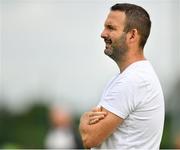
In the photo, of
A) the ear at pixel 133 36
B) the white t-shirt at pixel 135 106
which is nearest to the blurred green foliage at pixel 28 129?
the white t-shirt at pixel 135 106

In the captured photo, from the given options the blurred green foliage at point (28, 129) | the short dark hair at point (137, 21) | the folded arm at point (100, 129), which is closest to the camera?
the folded arm at point (100, 129)

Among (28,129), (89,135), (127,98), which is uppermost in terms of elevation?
(127,98)

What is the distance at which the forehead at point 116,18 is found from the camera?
5414mm

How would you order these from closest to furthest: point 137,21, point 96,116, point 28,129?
point 96,116 < point 137,21 < point 28,129

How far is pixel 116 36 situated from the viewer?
5.39 metres

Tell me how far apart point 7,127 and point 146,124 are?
12406mm

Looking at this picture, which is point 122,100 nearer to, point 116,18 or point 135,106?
point 135,106

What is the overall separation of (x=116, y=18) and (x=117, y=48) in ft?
0.62

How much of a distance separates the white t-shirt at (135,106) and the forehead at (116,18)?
27 centimetres

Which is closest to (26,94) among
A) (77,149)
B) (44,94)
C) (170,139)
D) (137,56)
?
(44,94)

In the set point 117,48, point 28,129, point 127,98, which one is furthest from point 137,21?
point 28,129

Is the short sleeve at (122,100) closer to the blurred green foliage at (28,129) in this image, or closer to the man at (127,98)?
the man at (127,98)

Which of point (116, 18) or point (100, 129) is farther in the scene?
point (116, 18)

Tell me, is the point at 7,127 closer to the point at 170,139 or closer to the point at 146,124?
the point at 170,139
